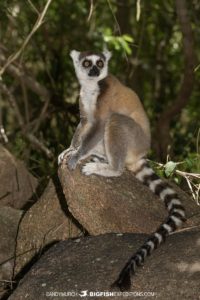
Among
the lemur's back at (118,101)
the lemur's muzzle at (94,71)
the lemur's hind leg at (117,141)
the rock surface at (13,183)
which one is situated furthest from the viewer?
the rock surface at (13,183)

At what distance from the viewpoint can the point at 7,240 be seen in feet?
20.0

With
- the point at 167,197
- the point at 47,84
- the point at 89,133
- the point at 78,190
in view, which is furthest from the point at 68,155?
the point at 47,84

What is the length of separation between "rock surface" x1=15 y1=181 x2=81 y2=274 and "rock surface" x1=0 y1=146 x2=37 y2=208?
1.41 meters

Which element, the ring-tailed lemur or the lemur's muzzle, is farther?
the lemur's muzzle

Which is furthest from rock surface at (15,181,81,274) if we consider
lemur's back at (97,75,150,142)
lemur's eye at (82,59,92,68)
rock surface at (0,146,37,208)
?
lemur's eye at (82,59,92,68)

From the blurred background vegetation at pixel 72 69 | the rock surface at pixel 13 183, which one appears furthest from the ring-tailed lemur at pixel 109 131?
the rock surface at pixel 13 183

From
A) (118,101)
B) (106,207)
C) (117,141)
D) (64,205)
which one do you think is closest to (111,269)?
(106,207)

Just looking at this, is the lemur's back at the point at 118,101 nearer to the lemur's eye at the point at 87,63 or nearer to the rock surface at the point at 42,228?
the lemur's eye at the point at 87,63

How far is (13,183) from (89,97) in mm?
1833

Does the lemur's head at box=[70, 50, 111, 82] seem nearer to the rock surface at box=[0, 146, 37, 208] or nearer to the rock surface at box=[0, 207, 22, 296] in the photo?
the rock surface at box=[0, 146, 37, 208]

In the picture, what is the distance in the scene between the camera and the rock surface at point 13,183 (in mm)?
7422

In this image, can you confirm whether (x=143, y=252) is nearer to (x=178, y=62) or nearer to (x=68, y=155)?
(x=68, y=155)

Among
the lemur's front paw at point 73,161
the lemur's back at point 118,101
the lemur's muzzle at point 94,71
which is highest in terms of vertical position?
the lemur's muzzle at point 94,71

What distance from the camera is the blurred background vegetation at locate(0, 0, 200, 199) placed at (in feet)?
29.9
